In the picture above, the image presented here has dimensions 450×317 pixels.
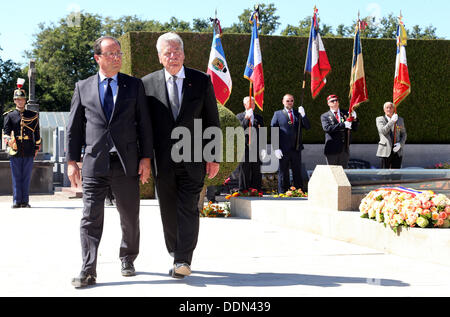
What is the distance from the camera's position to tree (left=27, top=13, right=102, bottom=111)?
5603 centimetres

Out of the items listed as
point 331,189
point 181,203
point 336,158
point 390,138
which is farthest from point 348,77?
point 181,203

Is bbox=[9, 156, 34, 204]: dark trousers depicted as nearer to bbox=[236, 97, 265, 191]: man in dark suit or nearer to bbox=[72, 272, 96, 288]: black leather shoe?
bbox=[236, 97, 265, 191]: man in dark suit

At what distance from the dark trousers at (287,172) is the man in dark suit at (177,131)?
725 cm

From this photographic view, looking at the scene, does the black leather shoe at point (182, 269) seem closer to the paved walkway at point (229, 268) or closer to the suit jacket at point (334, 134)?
the paved walkway at point (229, 268)

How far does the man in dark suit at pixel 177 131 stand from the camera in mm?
5453

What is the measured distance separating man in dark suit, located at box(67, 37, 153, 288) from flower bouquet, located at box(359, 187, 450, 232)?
2840mm

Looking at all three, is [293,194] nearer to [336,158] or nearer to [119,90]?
[336,158]

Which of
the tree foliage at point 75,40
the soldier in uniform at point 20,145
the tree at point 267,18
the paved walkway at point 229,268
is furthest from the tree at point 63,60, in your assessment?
the paved walkway at point 229,268

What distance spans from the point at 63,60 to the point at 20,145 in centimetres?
4977

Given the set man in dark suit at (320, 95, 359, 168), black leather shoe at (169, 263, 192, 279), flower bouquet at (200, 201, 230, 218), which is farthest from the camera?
man in dark suit at (320, 95, 359, 168)

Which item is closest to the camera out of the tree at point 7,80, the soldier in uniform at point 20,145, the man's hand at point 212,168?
the man's hand at point 212,168

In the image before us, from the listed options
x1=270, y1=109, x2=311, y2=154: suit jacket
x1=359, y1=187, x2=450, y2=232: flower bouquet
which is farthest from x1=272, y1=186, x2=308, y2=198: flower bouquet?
x1=359, y1=187, x2=450, y2=232: flower bouquet

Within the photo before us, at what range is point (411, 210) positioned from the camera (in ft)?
22.0

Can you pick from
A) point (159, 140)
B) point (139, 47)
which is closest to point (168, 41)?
point (159, 140)
